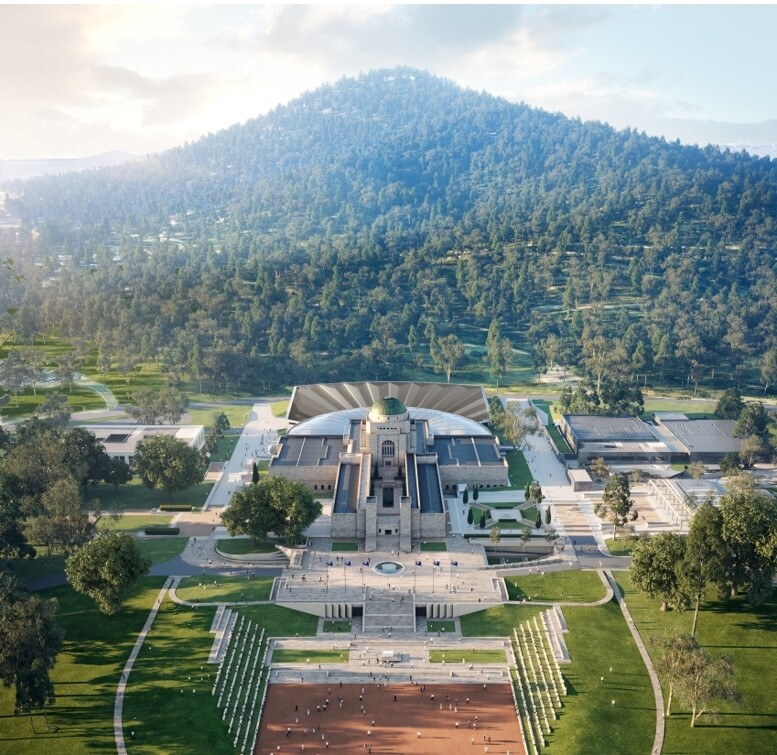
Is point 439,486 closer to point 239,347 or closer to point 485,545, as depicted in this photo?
point 485,545

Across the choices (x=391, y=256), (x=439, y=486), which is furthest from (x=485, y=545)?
(x=391, y=256)

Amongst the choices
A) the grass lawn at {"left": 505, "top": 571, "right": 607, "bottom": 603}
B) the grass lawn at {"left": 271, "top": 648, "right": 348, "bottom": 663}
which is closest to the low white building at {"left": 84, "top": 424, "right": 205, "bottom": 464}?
the grass lawn at {"left": 271, "top": 648, "right": 348, "bottom": 663}

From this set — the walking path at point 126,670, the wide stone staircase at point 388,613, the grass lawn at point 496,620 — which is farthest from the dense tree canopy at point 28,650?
the grass lawn at point 496,620

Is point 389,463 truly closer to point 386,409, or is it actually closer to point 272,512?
point 386,409

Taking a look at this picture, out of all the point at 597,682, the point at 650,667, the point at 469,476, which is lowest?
the point at 597,682

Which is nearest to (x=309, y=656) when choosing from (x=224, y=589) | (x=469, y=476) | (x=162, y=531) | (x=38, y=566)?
(x=224, y=589)

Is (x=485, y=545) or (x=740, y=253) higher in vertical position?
(x=740, y=253)
